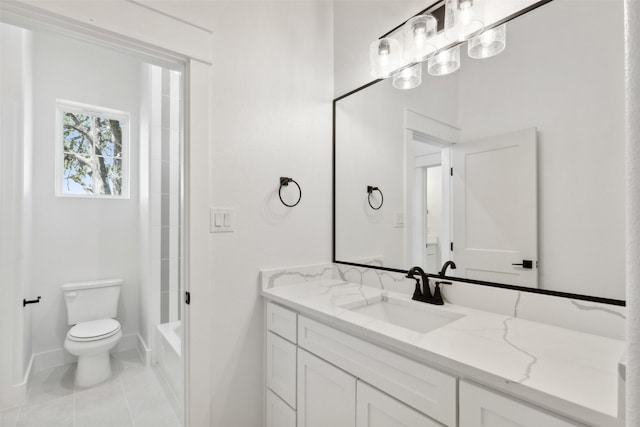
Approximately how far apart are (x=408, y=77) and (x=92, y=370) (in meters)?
2.96

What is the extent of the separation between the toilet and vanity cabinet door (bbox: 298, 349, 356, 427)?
1895 mm

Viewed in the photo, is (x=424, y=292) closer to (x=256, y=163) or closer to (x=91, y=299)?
(x=256, y=163)

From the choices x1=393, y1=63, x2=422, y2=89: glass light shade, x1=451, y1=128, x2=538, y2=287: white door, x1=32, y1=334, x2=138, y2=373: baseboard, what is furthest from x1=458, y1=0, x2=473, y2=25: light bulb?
x1=32, y1=334, x2=138, y2=373: baseboard

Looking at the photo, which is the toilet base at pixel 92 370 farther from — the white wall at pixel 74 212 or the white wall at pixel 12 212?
the white wall at pixel 74 212

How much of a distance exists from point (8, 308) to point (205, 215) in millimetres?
1708

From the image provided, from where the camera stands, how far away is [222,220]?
1464 mm

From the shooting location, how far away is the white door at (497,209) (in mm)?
1126

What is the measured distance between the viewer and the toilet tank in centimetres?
260

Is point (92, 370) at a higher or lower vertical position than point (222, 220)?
lower

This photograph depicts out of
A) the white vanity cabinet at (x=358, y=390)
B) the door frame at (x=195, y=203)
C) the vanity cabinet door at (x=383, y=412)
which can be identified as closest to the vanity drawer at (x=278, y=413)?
the white vanity cabinet at (x=358, y=390)

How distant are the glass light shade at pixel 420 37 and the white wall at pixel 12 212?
2450 mm

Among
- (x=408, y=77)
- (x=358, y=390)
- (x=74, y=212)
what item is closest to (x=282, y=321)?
(x=358, y=390)

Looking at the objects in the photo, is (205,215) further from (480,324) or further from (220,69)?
(480,324)

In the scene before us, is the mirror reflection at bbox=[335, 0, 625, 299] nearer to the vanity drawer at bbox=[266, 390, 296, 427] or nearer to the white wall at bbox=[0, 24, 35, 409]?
the vanity drawer at bbox=[266, 390, 296, 427]
